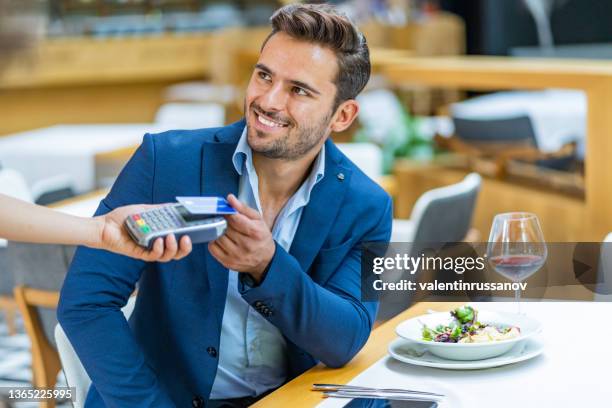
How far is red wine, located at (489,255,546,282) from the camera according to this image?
1816 mm

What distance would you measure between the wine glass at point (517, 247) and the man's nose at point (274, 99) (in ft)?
1.53

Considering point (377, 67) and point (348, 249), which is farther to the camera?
point (377, 67)

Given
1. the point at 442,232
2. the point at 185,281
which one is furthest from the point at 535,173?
the point at 185,281

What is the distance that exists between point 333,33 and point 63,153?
11.1 ft

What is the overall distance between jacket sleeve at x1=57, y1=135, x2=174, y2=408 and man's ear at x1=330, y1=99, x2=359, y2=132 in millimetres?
487

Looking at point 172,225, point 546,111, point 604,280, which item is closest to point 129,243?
point 172,225

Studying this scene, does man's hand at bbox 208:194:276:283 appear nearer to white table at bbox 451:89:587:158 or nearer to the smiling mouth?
the smiling mouth

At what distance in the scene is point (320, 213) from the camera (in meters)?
1.98

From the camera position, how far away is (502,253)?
1822 millimetres

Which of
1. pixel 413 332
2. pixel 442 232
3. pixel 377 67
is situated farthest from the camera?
pixel 377 67

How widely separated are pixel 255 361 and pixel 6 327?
3287 millimetres

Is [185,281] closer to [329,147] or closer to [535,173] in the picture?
[329,147]

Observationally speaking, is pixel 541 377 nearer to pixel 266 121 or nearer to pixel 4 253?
pixel 266 121

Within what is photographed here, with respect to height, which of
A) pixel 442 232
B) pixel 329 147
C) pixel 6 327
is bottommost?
pixel 6 327
